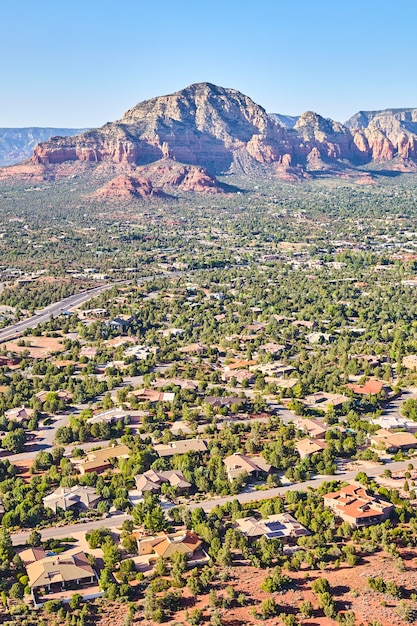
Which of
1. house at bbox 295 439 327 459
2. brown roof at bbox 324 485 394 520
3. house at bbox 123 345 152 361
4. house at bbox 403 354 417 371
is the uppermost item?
house at bbox 123 345 152 361

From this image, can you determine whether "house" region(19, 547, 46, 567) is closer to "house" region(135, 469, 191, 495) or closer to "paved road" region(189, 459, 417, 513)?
"house" region(135, 469, 191, 495)

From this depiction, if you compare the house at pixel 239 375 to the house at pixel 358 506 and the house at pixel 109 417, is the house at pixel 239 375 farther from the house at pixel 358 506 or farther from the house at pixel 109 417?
the house at pixel 358 506

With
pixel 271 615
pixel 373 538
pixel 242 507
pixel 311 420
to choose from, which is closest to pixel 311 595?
pixel 271 615

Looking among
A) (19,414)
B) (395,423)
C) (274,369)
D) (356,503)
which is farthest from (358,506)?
(19,414)

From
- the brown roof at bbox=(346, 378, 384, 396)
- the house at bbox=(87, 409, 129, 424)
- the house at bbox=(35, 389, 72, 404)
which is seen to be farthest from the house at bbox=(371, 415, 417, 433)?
the house at bbox=(35, 389, 72, 404)

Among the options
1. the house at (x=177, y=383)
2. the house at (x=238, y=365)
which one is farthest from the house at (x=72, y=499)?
the house at (x=238, y=365)
